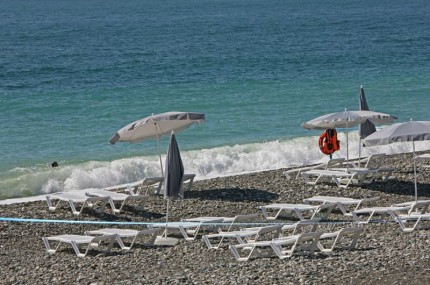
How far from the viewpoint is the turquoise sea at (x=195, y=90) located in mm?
24969

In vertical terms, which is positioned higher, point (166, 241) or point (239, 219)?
point (239, 219)

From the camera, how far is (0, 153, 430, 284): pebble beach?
11727 millimetres

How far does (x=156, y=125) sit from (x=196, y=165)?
5861 millimetres

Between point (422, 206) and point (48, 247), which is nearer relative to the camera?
point (48, 247)

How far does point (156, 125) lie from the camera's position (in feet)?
59.7

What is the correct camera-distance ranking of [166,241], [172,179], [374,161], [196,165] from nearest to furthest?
[166,241]
[172,179]
[374,161]
[196,165]

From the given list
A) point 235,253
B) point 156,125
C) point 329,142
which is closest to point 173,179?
point 235,253

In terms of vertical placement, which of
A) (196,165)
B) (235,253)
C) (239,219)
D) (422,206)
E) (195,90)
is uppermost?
(235,253)

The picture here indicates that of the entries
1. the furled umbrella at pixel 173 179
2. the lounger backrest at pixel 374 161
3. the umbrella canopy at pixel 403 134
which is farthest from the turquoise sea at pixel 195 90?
the umbrella canopy at pixel 403 134

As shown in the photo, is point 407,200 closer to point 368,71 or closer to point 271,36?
point 368,71

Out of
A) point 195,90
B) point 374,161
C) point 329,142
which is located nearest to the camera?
point 329,142

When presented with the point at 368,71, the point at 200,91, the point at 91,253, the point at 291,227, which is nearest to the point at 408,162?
the point at 291,227

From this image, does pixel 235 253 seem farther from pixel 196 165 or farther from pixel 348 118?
pixel 196 165

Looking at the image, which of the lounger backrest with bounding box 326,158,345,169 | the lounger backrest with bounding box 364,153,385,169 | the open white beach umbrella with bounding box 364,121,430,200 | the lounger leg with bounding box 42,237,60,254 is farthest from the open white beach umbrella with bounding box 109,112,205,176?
the lounger backrest with bounding box 364,153,385,169
